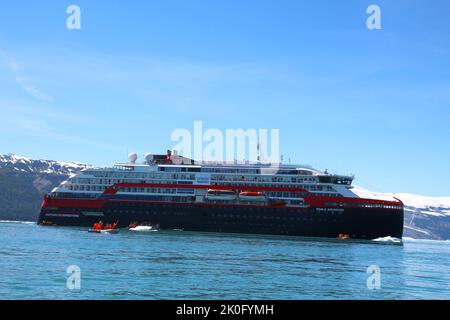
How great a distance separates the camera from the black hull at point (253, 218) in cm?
10875

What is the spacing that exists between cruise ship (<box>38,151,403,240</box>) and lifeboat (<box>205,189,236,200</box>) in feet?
0.71

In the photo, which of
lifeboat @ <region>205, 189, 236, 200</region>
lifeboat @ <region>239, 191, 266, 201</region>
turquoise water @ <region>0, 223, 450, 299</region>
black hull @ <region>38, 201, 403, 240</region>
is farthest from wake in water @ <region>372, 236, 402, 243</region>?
turquoise water @ <region>0, 223, 450, 299</region>

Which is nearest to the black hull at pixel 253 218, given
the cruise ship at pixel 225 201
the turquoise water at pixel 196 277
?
the cruise ship at pixel 225 201

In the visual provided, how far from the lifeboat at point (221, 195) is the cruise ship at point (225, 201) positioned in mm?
215

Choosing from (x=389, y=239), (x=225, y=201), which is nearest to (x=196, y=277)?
(x=225, y=201)

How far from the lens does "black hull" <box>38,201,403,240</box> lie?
108750 millimetres

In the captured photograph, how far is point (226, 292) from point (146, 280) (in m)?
6.36

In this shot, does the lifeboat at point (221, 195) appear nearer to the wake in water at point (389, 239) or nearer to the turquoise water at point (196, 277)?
the wake in water at point (389, 239)

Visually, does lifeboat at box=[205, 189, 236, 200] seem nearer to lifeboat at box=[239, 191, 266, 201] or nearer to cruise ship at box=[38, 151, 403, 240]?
cruise ship at box=[38, 151, 403, 240]

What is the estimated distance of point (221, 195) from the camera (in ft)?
377

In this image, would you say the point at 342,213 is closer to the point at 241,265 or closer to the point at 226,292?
the point at 241,265

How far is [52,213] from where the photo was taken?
122312 millimetres

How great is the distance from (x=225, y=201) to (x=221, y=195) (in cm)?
156
